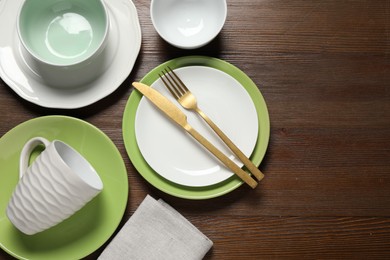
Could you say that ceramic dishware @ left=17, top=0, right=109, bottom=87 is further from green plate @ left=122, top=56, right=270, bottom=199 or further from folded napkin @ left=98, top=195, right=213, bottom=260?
folded napkin @ left=98, top=195, right=213, bottom=260

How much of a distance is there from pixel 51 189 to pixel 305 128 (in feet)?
1.32

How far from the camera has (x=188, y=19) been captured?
87 centimetres

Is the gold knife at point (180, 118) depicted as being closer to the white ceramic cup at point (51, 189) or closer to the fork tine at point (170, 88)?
the fork tine at point (170, 88)

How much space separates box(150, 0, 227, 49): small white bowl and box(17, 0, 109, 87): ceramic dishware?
0.10m

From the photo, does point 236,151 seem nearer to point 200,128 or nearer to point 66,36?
point 200,128

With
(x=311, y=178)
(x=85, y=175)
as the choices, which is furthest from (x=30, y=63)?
(x=311, y=178)

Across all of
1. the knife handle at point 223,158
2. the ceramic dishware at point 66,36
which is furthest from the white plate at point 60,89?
the knife handle at point 223,158

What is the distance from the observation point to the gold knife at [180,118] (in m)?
0.83

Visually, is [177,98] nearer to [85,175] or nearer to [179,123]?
[179,123]

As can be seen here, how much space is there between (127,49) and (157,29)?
54mm

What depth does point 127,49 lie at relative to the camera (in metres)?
0.84

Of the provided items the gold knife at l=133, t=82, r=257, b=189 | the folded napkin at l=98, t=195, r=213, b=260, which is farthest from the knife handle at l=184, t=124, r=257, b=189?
Result: the folded napkin at l=98, t=195, r=213, b=260

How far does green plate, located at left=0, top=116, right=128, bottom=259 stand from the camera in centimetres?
81

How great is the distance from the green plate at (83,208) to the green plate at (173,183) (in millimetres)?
32
